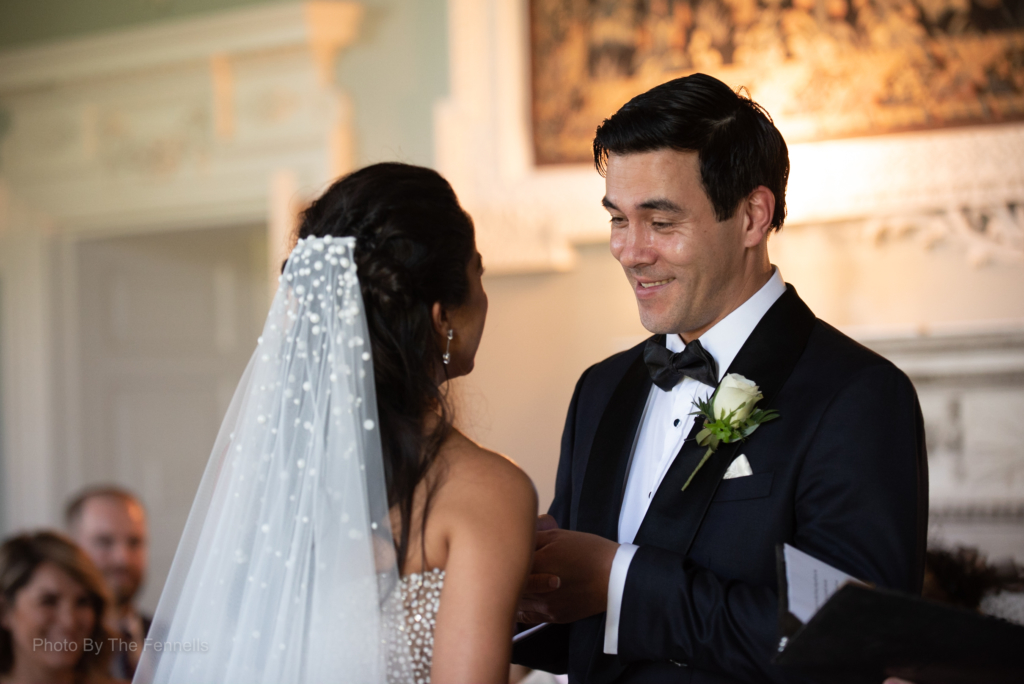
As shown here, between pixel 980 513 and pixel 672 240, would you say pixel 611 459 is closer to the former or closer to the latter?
pixel 672 240

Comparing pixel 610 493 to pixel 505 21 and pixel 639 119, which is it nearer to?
pixel 639 119

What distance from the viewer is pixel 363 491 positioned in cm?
167

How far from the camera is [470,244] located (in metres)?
1.78

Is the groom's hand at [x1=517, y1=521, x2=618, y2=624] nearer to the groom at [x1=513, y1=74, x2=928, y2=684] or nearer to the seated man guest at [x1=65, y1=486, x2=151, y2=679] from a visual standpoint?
the groom at [x1=513, y1=74, x2=928, y2=684]

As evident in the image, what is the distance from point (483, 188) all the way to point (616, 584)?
9.53ft

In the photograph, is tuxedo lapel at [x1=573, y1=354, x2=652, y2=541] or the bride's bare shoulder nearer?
the bride's bare shoulder

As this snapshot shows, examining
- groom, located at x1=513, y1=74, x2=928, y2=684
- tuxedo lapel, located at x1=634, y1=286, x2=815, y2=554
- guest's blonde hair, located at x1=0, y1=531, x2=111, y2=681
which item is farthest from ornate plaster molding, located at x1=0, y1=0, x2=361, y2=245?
tuxedo lapel, located at x1=634, y1=286, x2=815, y2=554

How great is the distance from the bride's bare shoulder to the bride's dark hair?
0.13 ft

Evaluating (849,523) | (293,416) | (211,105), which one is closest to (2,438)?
(211,105)

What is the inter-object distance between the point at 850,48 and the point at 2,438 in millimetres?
5079

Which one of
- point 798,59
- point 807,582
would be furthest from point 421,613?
point 798,59

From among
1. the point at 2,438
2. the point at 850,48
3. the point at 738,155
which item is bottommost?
the point at 2,438

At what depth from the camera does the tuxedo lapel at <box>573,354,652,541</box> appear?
214 cm

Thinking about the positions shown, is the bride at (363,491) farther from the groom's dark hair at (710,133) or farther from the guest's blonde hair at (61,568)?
the guest's blonde hair at (61,568)
